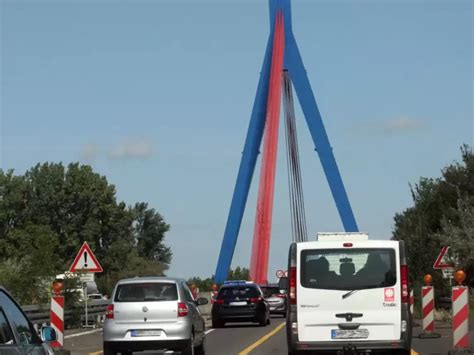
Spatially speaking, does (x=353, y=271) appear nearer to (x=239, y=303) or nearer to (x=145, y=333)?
(x=145, y=333)

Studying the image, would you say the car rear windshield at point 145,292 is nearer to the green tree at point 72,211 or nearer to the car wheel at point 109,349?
the car wheel at point 109,349

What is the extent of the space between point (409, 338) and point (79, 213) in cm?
7950

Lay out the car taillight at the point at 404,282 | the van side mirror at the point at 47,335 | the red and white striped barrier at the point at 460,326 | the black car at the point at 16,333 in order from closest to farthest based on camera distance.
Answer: the black car at the point at 16,333 → the van side mirror at the point at 47,335 → the car taillight at the point at 404,282 → the red and white striped barrier at the point at 460,326

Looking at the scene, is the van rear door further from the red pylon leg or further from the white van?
the red pylon leg

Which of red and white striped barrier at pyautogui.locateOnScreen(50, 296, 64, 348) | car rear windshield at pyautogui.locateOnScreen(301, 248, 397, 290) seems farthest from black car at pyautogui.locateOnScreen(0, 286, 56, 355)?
red and white striped barrier at pyautogui.locateOnScreen(50, 296, 64, 348)

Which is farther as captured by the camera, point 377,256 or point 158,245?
point 158,245

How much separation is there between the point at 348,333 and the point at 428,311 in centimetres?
1002

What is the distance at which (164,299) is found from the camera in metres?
20.9

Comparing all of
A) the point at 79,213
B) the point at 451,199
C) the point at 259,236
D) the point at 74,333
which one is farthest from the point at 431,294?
the point at 79,213

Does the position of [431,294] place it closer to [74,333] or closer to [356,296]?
[356,296]

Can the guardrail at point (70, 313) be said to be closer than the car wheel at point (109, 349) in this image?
No

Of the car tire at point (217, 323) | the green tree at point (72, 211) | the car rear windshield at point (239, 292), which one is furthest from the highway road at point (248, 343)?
the green tree at point (72, 211)

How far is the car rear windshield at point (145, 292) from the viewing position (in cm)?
2092

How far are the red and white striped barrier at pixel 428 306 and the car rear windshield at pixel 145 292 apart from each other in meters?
7.73
